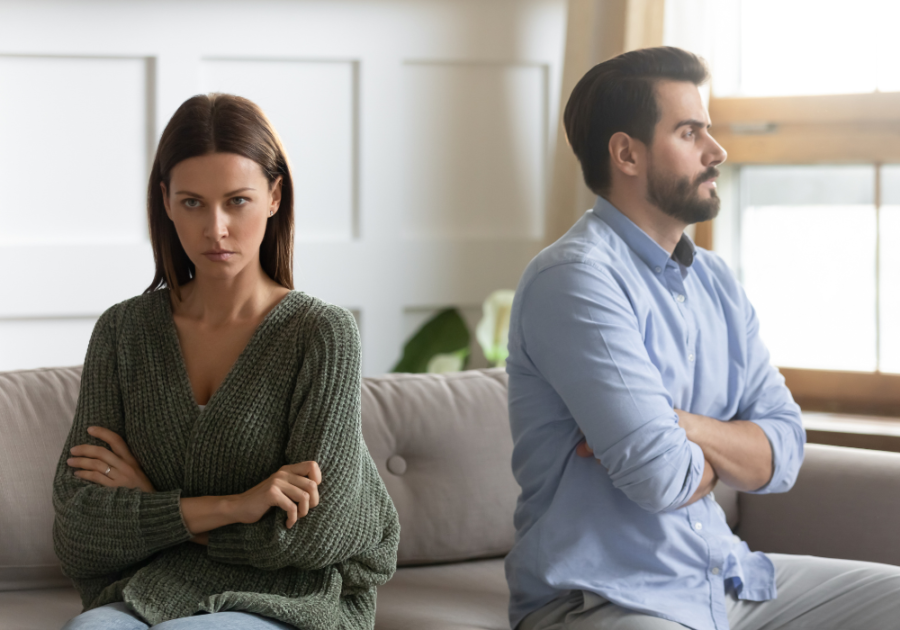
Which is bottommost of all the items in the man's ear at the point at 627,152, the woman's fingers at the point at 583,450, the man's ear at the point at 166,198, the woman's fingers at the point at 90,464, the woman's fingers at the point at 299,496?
the woman's fingers at the point at 299,496

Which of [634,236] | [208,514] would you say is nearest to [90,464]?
[208,514]

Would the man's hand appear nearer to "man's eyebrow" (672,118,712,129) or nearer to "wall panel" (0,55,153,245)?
"man's eyebrow" (672,118,712,129)

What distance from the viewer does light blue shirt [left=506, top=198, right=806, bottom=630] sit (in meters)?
1.29

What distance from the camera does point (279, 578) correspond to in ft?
4.28

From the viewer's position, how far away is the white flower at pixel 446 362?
2.42m

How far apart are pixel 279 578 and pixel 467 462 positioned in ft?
1.96

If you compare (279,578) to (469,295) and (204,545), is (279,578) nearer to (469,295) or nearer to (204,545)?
(204,545)

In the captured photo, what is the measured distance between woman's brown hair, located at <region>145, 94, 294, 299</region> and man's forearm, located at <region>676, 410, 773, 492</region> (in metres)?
0.66

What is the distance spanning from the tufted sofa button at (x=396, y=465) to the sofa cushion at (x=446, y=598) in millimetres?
193

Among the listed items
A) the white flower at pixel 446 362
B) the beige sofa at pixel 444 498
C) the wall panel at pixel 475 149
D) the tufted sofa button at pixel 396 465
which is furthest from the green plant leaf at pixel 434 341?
the tufted sofa button at pixel 396 465

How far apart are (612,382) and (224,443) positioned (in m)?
0.55

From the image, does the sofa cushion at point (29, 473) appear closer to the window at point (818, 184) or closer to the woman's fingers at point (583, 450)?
the woman's fingers at point (583, 450)

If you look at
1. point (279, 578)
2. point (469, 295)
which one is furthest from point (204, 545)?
point (469, 295)

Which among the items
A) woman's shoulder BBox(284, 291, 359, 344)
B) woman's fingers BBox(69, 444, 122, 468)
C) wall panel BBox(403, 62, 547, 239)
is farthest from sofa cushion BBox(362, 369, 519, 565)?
wall panel BBox(403, 62, 547, 239)
